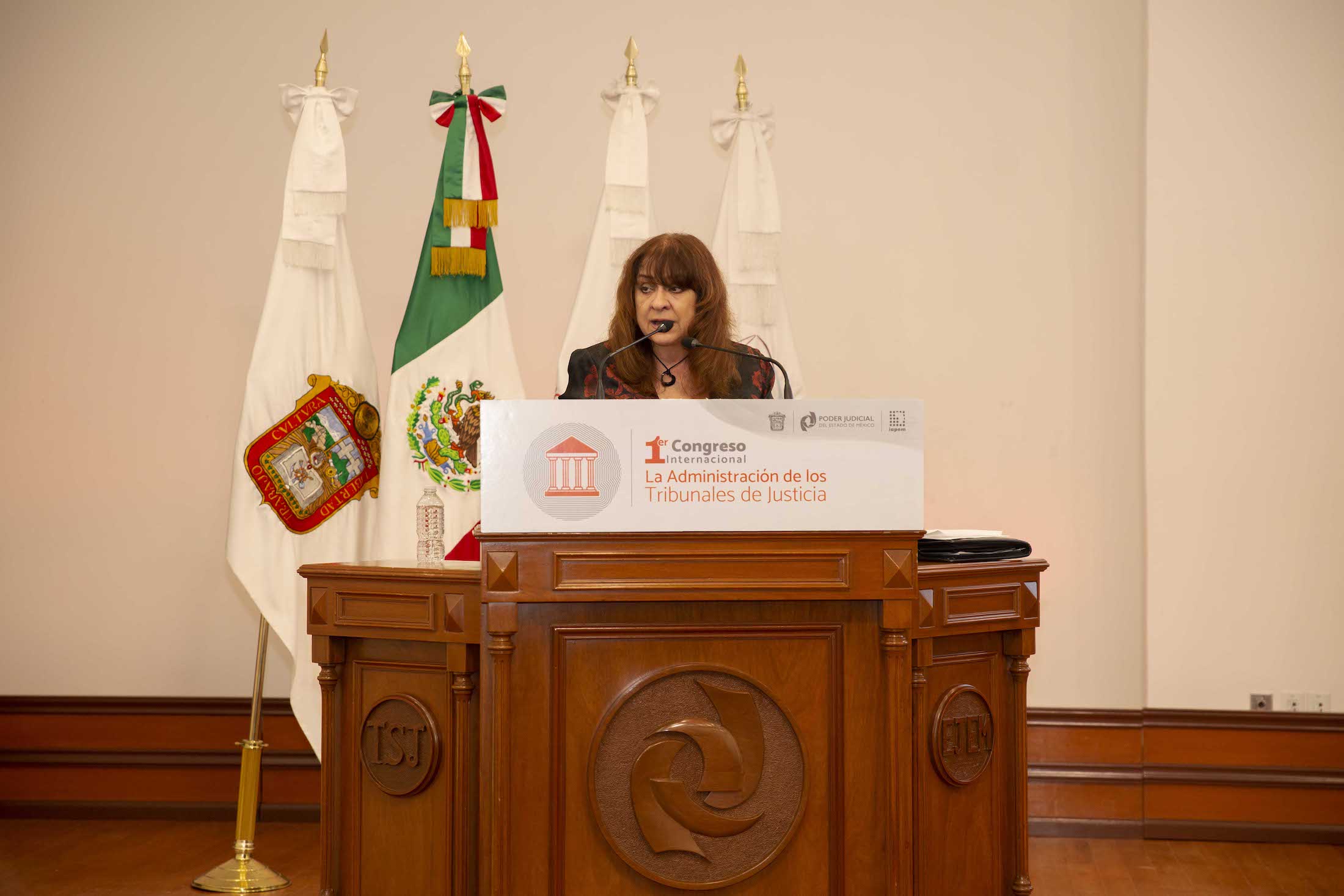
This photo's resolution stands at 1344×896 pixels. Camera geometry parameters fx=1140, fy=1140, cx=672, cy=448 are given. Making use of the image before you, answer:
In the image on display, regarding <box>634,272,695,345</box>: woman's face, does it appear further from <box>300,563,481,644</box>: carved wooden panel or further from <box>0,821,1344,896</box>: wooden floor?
<box>0,821,1344,896</box>: wooden floor

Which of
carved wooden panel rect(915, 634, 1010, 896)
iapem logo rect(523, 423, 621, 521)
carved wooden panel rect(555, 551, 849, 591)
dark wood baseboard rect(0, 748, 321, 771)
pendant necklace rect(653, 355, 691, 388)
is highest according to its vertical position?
pendant necklace rect(653, 355, 691, 388)

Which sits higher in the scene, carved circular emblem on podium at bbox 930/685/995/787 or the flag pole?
carved circular emblem on podium at bbox 930/685/995/787

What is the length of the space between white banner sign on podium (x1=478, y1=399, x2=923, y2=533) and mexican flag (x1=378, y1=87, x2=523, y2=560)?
1.72 m

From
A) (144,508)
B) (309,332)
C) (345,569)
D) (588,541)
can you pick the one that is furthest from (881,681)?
(144,508)

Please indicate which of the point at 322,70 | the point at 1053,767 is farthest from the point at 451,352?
the point at 1053,767

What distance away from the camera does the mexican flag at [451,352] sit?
358 centimetres

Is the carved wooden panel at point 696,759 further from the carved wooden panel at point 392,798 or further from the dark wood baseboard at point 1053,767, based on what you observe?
the dark wood baseboard at point 1053,767

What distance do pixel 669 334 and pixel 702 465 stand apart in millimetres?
722

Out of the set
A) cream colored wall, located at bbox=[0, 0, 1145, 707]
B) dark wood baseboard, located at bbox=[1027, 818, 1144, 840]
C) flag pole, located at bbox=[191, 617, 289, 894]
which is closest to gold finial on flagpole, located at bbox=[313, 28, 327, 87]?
cream colored wall, located at bbox=[0, 0, 1145, 707]

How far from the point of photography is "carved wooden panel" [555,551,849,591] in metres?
1.94

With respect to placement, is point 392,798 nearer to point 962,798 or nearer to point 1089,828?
point 962,798

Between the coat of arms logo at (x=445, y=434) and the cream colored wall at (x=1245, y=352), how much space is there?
91.6 inches

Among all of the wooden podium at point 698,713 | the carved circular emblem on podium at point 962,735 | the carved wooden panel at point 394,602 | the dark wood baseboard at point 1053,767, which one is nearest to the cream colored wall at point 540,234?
the dark wood baseboard at point 1053,767

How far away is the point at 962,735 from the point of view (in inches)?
99.0
